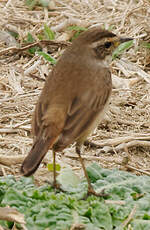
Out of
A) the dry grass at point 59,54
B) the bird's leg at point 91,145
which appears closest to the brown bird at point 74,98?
the dry grass at point 59,54

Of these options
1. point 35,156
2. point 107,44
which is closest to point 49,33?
point 107,44

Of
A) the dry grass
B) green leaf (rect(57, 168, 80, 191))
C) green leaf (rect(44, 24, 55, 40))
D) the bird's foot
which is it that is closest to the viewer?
the bird's foot

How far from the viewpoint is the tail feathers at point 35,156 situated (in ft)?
12.8

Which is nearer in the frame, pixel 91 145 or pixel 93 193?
pixel 93 193

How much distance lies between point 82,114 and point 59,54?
3327 millimetres

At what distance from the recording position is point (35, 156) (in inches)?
158

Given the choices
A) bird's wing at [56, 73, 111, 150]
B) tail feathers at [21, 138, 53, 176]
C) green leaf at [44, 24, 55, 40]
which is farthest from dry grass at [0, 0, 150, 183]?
tail feathers at [21, 138, 53, 176]

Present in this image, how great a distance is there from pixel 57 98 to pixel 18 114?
6.08ft

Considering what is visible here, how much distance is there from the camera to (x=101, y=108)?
15.8ft

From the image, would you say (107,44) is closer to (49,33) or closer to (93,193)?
(93,193)

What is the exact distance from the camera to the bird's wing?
4301 millimetres

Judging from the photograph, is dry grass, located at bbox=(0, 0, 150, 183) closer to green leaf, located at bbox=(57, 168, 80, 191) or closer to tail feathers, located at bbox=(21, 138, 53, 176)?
green leaf, located at bbox=(57, 168, 80, 191)

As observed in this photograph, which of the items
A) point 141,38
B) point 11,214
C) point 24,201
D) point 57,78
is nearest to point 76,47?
point 57,78

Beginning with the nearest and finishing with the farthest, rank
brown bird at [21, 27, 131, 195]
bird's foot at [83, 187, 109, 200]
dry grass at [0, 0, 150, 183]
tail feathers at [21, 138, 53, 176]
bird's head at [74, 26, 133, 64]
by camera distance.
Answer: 1. tail feathers at [21, 138, 53, 176]
2. brown bird at [21, 27, 131, 195]
3. bird's foot at [83, 187, 109, 200]
4. bird's head at [74, 26, 133, 64]
5. dry grass at [0, 0, 150, 183]
